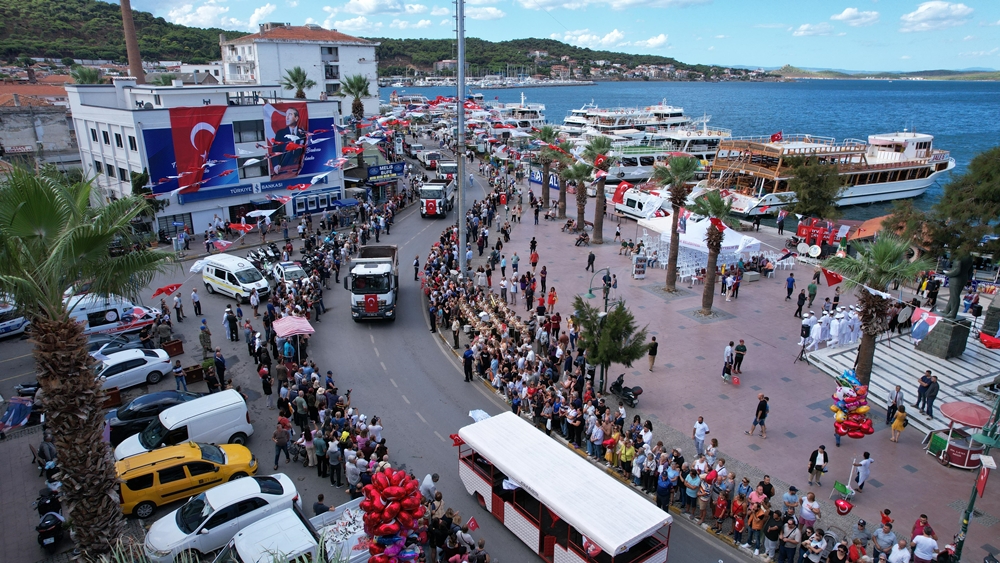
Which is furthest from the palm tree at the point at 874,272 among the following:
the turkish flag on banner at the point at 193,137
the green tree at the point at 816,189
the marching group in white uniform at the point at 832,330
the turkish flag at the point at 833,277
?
the turkish flag on banner at the point at 193,137

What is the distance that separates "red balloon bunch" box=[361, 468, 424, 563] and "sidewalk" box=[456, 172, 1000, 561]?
846 cm

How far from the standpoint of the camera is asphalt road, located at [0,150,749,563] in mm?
13114

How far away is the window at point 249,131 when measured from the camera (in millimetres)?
37906

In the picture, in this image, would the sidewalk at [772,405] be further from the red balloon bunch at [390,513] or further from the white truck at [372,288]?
the red balloon bunch at [390,513]

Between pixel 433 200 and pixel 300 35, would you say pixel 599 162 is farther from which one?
pixel 300 35

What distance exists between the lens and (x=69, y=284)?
8.15 meters

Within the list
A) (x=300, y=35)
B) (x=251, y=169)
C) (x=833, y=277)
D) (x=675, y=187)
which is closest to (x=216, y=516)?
(x=833, y=277)

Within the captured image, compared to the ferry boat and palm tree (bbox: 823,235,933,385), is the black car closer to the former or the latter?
palm tree (bbox: 823,235,933,385)

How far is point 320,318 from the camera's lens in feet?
83.5

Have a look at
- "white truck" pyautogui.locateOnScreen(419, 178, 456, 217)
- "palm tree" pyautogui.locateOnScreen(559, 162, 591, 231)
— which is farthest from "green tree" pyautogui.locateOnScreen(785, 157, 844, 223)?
"white truck" pyautogui.locateOnScreen(419, 178, 456, 217)

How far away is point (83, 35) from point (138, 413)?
133810mm

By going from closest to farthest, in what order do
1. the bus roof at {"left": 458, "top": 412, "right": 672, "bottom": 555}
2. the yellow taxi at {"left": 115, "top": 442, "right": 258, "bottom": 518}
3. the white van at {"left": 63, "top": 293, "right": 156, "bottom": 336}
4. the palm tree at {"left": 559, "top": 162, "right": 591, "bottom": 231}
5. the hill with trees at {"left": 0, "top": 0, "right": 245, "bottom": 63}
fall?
the bus roof at {"left": 458, "top": 412, "right": 672, "bottom": 555}, the yellow taxi at {"left": 115, "top": 442, "right": 258, "bottom": 518}, the white van at {"left": 63, "top": 293, "right": 156, "bottom": 336}, the palm tree at {"left": 559, "top": 162, "right": 591, "bottom": 231}, the hill with trees at {"left": 0, "top": 0, "right": 245, "bottom": 63}

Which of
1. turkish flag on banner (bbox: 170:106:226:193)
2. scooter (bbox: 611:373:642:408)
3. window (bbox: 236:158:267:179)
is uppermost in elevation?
turkish flag on banner (bbox: 170:106:226:193)

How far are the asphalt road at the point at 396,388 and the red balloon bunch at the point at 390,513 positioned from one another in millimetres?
3140
